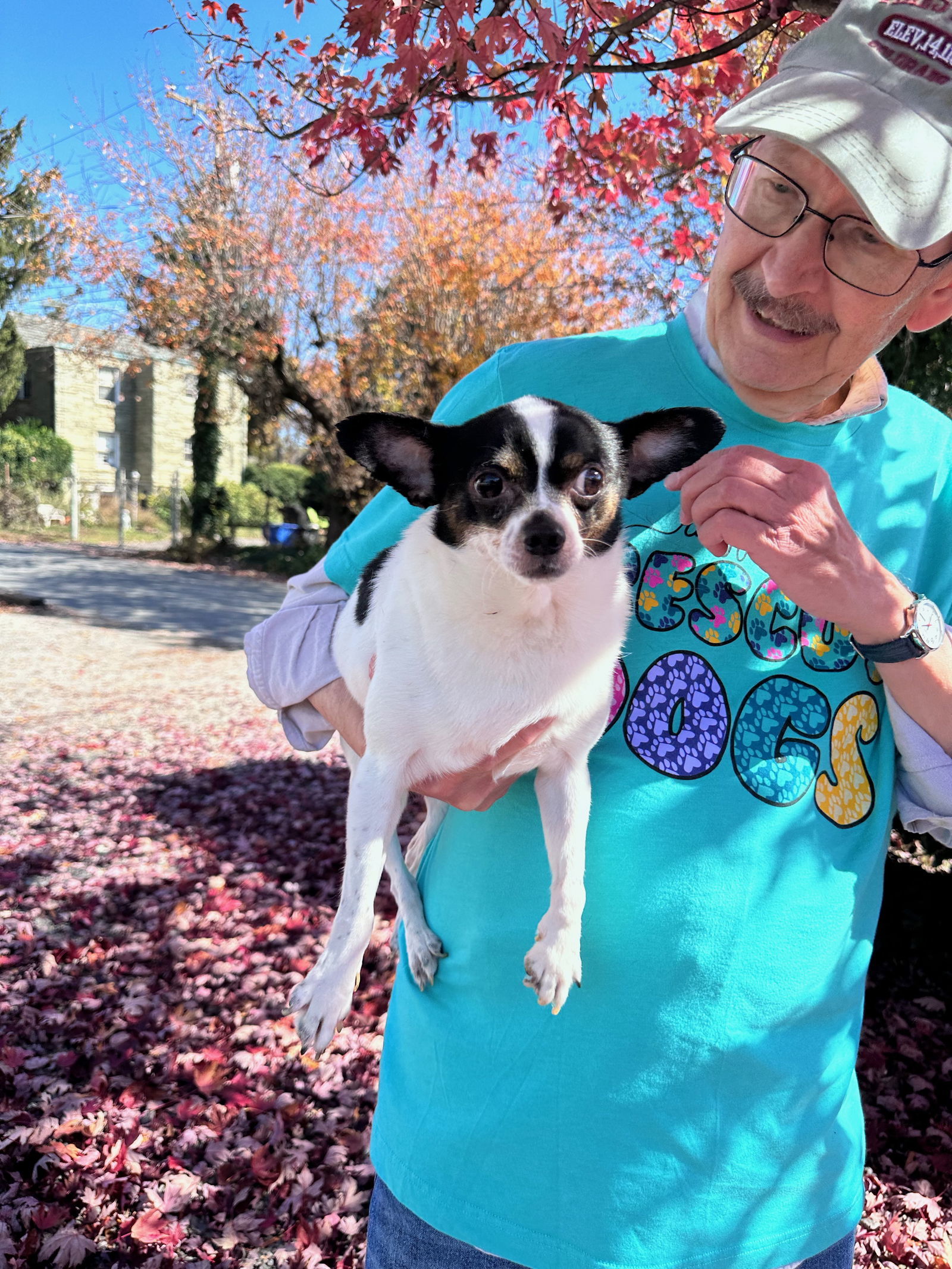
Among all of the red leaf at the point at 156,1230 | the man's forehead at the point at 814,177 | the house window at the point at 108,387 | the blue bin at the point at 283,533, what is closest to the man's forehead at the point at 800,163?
the man's forehead at the point at 814,177

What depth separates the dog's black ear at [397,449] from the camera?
1.59 m

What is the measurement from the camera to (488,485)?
1659 millimetres

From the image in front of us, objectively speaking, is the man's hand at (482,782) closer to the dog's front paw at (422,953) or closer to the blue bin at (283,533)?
the dog's front paw at (422,953)

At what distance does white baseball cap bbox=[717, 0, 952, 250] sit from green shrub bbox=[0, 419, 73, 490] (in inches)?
1270

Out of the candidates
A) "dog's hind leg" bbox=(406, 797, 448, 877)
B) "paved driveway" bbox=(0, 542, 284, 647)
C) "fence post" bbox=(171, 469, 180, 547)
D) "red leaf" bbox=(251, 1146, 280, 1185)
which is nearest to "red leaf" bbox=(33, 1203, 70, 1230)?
"red leaf" bbox=(251, 1146, 280, 1185)

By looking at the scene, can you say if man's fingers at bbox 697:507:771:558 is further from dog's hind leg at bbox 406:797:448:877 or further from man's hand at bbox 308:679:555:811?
dog's hind leg at bbox 406:797:448:877

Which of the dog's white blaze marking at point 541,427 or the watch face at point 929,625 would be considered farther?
the dog's white blaze marking at point 541,427

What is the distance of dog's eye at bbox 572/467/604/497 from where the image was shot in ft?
5.32

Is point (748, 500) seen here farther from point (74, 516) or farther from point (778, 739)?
point (74, 516)

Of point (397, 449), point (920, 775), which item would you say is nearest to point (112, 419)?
A: point (397, 449)

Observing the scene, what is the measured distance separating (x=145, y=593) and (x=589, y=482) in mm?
17317

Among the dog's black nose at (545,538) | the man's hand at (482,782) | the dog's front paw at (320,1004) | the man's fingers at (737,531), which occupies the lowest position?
the dog's front paw at (320,1004)

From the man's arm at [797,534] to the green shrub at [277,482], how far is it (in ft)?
106

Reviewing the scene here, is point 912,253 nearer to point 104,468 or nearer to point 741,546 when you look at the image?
point 741,546
